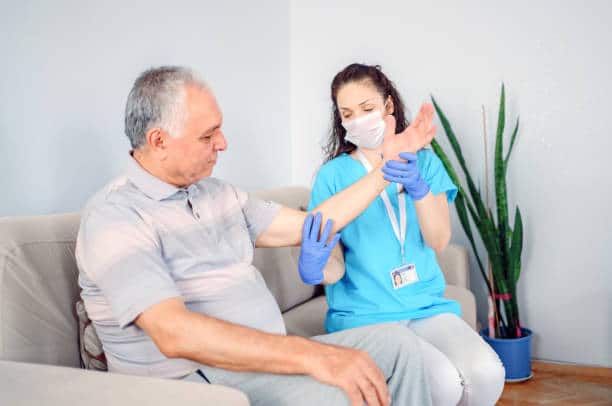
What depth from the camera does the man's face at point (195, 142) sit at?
1.53 meters

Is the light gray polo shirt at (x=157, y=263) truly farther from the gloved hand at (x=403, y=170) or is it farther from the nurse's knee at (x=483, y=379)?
the nurse's knee at (x=483, y=379)

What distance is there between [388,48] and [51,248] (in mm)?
2177

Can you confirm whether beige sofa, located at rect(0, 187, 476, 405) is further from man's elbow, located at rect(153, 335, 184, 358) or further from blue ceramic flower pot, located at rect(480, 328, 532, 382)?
blue ceramic flower pot, located at rect(480, 328, 532, 382)

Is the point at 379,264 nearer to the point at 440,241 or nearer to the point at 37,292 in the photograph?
the point at 440,241

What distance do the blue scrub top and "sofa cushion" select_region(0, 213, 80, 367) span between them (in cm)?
75

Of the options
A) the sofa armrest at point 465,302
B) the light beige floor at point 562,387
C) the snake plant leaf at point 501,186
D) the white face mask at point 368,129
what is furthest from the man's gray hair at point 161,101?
the light beige floor at point 562,387

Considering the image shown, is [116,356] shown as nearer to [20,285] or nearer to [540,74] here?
[20,285]

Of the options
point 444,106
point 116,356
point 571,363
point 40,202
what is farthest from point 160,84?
point 571,363

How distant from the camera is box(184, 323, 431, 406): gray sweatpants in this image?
1.34 metres

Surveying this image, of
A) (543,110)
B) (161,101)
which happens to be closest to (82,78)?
(161,101)

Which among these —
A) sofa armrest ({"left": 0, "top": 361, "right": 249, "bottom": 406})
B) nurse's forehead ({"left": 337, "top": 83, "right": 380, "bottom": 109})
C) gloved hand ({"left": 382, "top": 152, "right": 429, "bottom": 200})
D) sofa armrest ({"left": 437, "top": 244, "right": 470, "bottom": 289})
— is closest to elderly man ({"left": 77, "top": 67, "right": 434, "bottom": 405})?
sofa armrest ({"left": 0, "top": 361, "right": 249, "bottom": 406})

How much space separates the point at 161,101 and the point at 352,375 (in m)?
0.71

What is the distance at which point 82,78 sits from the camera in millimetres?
2166

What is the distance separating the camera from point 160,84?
1517 millimetres
